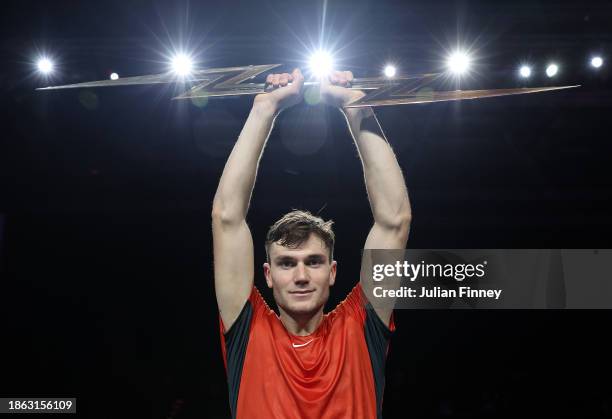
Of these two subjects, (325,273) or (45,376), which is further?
Result: (45,376)

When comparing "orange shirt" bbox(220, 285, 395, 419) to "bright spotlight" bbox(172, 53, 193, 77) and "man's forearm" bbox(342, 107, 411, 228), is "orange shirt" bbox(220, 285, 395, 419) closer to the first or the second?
"man's forearm" bbox(342, 107, 411, 228)

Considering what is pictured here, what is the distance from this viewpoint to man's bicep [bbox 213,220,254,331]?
207 centimetres

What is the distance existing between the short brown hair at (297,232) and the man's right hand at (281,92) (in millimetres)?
422

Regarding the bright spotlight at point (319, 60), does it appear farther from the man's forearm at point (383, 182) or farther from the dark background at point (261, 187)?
the man's forearm at point (383, 182)

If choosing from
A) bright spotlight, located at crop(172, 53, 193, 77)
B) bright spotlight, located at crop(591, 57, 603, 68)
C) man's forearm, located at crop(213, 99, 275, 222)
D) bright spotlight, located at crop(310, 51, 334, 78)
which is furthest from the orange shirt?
bright spotlight, located at crop(591, 57, 603, 68)

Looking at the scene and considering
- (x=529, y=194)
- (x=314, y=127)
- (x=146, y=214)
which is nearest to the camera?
(x=314, y=127)

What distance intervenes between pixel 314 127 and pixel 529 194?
2239 millimetres

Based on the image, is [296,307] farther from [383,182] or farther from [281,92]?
[281,92]

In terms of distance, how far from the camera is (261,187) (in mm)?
5914

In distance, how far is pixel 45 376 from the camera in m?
6.22

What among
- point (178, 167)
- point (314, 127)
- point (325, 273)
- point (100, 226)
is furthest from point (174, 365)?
point (325, 273)

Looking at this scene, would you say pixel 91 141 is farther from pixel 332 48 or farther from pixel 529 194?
pixel 529 194

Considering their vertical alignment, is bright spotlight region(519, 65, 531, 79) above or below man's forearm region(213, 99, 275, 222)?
above

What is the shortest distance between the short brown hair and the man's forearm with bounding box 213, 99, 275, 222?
171mm
